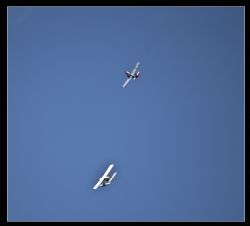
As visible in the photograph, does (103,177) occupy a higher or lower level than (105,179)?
higher

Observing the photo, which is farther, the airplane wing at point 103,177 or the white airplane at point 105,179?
the airplane wing at point 103,177

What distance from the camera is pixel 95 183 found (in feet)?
95.5

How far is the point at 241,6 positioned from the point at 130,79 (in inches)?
443

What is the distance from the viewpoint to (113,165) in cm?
2908

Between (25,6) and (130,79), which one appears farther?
(130,79)

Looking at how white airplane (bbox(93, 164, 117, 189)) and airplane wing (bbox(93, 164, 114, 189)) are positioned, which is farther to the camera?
airplane wing (bbox(93, 164, 114, 189))

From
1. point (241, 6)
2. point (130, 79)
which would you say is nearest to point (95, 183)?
point (130, 79)

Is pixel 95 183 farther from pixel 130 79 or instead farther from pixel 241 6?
pixel 241 6

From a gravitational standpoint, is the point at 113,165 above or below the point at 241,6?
below

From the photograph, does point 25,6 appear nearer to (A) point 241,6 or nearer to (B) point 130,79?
(B) point 130,79
